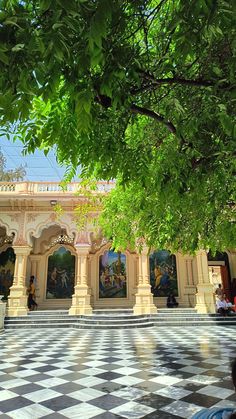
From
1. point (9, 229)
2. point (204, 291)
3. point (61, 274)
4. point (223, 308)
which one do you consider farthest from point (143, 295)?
point (9, 229)

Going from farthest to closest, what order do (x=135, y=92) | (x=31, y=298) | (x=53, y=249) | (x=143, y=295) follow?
(x=53, y=249)
(x=31, y=298)
(x=143, y=295)
(x=135, y=92)

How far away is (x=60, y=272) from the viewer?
625 inches

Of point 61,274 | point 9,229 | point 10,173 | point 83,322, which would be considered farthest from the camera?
point 10,173

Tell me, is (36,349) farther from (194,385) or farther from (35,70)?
(35,70)

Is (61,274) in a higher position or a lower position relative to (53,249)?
lower

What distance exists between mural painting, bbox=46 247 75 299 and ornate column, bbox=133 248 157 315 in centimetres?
394

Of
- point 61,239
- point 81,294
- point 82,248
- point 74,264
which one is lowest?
point 81,294

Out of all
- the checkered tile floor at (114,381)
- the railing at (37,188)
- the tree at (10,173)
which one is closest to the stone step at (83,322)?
the checkered tile floor at (114,381)

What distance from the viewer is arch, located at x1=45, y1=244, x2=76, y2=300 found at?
15.6 meters

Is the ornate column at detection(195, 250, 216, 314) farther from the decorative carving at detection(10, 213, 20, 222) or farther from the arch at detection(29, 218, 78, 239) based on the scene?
the decorative carving at detection(10, 213, 20, 222)

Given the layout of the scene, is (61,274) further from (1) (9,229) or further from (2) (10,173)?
(2) (10,173)

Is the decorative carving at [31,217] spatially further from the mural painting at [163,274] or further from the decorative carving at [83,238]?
the mural painting at [163,274]

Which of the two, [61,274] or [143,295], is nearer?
[143,295]

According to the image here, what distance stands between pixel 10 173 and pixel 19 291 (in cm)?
1038
